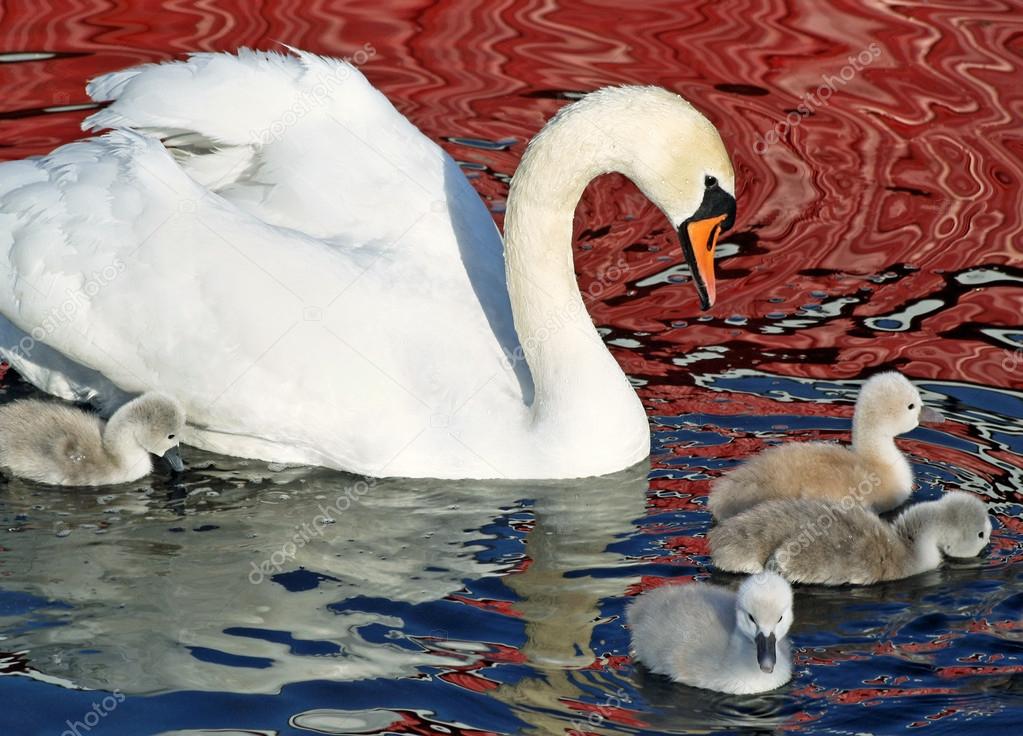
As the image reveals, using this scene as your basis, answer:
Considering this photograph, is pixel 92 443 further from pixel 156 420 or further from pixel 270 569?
pixel 270 569

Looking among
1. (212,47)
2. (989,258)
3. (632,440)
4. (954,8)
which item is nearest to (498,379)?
(632,440)

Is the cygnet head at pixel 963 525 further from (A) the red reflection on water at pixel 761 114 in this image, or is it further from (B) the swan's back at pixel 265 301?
(A) the red reflection on water at pixel 761 114

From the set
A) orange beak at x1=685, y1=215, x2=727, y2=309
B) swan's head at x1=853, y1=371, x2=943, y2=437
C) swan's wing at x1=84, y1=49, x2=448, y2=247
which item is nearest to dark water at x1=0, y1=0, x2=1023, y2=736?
swan's head at x1=853, y1=371, x2=943, y2=437

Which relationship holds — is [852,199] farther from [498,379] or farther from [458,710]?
[458,710]

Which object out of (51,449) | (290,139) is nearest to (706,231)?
(290,139)

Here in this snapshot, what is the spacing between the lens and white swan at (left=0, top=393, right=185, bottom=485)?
742 cm

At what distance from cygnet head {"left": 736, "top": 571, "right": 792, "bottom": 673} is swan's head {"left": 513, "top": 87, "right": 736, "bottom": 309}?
196cm

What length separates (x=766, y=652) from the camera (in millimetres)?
5676

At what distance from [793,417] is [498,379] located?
4.61ft

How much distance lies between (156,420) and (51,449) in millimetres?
474

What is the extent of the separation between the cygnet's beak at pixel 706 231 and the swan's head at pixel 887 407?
2.42ft

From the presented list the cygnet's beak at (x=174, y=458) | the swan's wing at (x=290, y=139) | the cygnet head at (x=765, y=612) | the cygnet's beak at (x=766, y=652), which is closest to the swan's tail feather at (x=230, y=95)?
the swan's wing at (x=290, y=139)

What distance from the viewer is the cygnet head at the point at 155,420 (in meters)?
7.39

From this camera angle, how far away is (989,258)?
10.4 m
